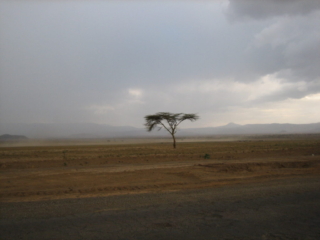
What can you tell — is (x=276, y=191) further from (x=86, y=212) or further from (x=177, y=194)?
(x=86, y=212)

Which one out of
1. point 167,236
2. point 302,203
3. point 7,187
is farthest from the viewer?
point 7,187

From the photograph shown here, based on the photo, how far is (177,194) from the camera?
33.2 ft

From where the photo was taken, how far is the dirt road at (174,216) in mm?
5977

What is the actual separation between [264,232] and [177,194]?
444cm

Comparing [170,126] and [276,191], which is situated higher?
[170,126]

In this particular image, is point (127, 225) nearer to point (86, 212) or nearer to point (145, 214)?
point (145, 214)

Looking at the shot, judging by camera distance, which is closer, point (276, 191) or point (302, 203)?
point (302, 203)

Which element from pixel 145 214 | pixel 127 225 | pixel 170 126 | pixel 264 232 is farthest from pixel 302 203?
pixel 170 126

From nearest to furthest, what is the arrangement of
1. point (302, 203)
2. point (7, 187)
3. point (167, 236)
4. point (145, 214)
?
1. point (167, 236)
2. point (145, 214)
3. point (302, 203)
4. point (7, 187)

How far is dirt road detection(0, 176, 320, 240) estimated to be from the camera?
5977mm

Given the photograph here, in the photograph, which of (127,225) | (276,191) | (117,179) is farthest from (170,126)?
(127,225)

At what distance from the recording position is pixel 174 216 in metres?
7.21

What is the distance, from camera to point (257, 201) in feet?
28.8

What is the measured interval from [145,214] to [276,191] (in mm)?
5743
